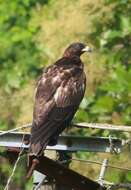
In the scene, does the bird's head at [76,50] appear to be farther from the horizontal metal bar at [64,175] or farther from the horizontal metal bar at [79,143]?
the horizontal metal bar at [64,175]

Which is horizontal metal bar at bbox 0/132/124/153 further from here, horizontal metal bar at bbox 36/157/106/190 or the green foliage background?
the green foliage background

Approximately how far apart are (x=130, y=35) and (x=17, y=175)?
261 centimetres

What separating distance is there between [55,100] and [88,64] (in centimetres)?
313

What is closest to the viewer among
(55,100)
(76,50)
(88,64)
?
(55,100)

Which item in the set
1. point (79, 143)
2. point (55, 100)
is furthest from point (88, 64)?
point (79, 143)

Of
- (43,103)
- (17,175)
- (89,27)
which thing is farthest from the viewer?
(89,27)

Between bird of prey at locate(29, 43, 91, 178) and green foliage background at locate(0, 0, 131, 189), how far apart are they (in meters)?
0.64

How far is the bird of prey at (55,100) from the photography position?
8617 mm

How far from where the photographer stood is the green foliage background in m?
11.3

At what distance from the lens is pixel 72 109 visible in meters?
9.38

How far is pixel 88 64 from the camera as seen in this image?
12367 mm

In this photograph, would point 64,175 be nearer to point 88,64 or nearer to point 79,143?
point 79,143

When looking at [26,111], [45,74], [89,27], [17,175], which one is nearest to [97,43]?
[89,27]

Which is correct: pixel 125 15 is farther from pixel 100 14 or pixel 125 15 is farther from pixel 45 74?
pixel 45 74
